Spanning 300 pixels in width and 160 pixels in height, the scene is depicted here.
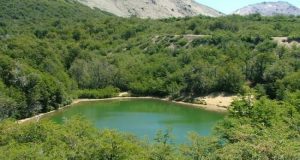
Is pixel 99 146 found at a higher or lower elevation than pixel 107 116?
higher

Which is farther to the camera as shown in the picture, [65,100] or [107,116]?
[65,100]

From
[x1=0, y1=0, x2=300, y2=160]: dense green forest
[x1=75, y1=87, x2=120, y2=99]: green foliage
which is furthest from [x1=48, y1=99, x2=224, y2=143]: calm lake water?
[x1=0, y1=0, x2=300, y2=160]: dense green forest

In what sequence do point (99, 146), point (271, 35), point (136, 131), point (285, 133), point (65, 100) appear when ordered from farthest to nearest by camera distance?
1. point (271, 35)
2. point (65, 100)
3. point (136, 131)
4. point (285, 133)
5. point (99, 146)

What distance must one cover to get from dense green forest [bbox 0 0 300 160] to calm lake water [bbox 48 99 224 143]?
5275mm

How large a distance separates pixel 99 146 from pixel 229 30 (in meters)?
99.3

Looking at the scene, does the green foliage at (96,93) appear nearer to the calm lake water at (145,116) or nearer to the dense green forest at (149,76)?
the dense green forest at (149,76)

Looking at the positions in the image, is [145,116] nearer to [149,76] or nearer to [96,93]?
[96,93]

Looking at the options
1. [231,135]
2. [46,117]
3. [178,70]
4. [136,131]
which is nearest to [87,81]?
[178,70]

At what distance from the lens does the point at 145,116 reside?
83125 mm

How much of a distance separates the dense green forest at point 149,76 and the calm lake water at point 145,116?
5.28m

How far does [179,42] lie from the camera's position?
12525 centimetres

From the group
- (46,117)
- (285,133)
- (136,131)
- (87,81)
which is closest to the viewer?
(285,133)

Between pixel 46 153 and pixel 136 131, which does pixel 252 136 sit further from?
pixel 136 131

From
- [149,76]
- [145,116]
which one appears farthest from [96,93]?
[145,116]
